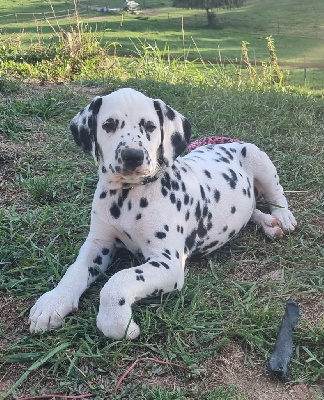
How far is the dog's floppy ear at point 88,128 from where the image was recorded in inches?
144

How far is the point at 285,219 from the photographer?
15.3 ft

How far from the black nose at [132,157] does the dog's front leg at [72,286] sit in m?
0.65

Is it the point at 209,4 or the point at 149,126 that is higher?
the point at 149,126

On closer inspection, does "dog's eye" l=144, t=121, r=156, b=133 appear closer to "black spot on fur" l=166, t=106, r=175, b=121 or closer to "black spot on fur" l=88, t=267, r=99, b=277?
"black spot on fur" l=166, t=106, r=175, b=121

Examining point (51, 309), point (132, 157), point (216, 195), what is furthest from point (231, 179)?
point (51, 309)

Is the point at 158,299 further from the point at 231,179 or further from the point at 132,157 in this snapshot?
the point at 231,179

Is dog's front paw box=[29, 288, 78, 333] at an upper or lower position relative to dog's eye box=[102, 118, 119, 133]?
lower

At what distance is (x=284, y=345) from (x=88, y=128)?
1.81m

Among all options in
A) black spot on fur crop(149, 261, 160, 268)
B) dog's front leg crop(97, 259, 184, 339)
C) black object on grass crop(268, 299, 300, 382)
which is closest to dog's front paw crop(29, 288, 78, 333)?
dog's front leg crop(97, 259, 184, 339)

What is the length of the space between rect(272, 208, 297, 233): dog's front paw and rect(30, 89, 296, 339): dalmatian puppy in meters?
0.53

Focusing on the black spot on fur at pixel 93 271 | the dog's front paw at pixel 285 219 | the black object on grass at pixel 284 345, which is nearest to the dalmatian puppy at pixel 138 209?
the black spot on fur at pixel 93 271

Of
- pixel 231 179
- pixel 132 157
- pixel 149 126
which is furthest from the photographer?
pixel 231 179

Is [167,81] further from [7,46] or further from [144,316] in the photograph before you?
[144,316]

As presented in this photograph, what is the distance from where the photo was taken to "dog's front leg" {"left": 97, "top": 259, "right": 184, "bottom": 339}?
316 centimetres
